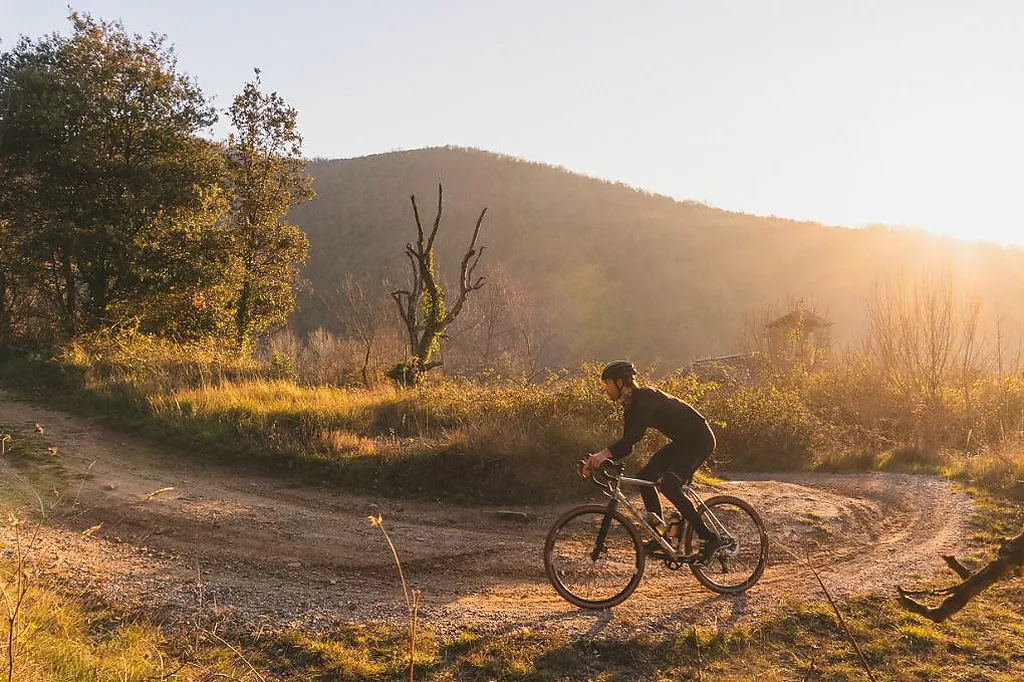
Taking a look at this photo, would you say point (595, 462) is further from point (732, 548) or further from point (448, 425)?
point (448, 425)

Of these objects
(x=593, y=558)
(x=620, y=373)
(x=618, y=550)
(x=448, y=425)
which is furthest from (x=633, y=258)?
(x=593, y=558)

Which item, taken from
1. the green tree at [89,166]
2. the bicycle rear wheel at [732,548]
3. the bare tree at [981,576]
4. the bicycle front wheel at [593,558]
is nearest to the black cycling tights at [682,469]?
the bicycle rear wheel at [732,548]

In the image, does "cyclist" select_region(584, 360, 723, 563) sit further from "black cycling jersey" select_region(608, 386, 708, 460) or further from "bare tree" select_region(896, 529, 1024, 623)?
"bare tree" select_region(896, 529, 1024, 623)

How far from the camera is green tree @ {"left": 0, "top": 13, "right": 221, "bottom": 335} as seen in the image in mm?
18219

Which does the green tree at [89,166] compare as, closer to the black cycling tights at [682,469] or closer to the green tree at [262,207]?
the green tree at [262,207]

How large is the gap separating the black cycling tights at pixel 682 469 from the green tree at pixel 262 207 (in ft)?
65.7

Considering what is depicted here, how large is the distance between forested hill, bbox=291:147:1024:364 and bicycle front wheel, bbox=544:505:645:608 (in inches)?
2110

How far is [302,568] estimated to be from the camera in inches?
255

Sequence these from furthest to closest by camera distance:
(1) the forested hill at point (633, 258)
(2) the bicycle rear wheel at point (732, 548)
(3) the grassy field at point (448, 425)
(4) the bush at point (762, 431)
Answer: (1) the forested hill at point (633, 258), (4) the bush at point (762, 431), (3) the grassy field at point (448, 425), (2) the bicycle rear wheel at point (732, 548)

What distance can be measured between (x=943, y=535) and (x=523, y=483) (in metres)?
6.03

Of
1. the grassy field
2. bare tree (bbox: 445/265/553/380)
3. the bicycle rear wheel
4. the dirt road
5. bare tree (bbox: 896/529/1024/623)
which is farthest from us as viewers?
bare tree (bbox: 445/265/553/380)

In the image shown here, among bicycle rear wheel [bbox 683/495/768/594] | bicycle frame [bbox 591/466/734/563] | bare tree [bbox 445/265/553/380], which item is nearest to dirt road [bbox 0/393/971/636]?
bicycle rear wheel [bbox 683/495/768/594]

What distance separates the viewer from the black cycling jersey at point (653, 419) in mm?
5840

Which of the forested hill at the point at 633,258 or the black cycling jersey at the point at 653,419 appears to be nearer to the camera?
the black cycling jersey at the point at 653,419
